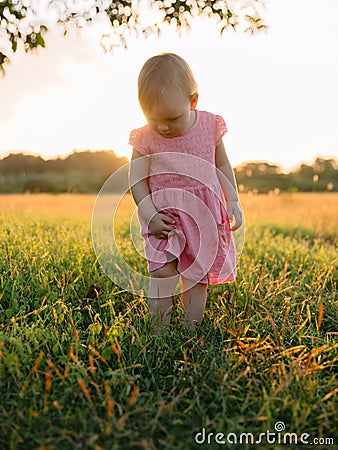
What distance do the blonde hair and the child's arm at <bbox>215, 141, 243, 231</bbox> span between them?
52 cm

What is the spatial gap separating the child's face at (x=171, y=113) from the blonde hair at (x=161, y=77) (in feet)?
0.10

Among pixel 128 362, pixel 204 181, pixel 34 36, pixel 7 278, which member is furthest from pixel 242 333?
pixel 34 36

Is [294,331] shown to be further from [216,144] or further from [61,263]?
[61,263]

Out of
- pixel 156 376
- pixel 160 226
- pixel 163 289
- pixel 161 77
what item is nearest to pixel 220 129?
pixel 161 77

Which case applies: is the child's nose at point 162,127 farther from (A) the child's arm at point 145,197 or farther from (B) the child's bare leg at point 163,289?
(B) the child's bare leg at point 163,289

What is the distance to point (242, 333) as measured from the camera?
2.66 metres

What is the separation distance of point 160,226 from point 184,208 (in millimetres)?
182

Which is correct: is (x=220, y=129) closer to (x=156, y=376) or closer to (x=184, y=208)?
(x=184, y=208)

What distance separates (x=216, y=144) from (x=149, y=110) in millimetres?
528

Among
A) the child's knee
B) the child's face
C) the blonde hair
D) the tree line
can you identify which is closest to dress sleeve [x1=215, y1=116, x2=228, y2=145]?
the child's face

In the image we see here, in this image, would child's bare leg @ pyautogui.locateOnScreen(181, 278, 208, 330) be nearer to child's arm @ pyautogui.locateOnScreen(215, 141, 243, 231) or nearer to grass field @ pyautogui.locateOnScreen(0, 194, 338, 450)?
grass field @ pyautogui.locateOnScreen(0, 194, 338, 450)

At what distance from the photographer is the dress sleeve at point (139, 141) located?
111 inches

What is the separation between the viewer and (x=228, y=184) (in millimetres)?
2975

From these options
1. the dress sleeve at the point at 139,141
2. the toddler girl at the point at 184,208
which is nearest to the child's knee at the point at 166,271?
the toddler girl at the point at 184,208
